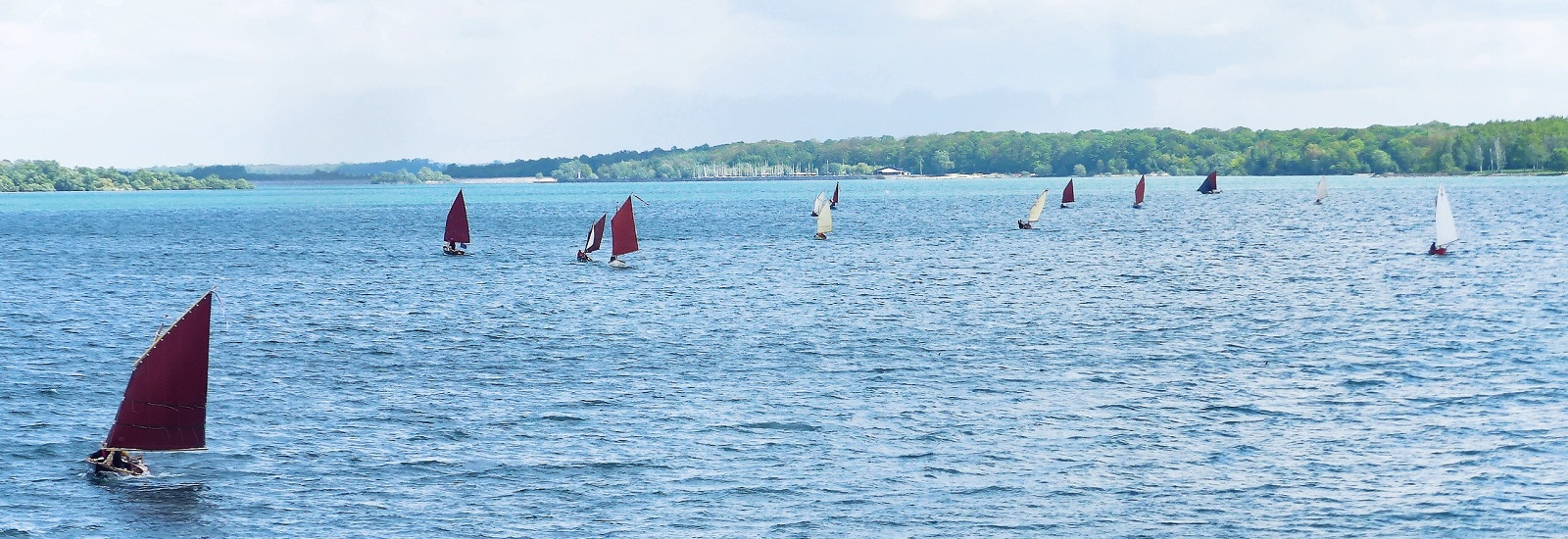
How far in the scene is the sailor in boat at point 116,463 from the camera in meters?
31.9

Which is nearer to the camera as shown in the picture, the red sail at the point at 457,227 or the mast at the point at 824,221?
the red sail at the point at 457,227

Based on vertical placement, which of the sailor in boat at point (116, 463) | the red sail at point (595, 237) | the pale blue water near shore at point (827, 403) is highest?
the red sail at point (595, 237)

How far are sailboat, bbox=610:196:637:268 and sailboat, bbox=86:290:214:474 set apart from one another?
60.1 meters

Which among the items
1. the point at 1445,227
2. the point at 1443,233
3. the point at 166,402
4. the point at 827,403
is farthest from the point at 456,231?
the point at 166,402

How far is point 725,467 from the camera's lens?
33031 millimetres

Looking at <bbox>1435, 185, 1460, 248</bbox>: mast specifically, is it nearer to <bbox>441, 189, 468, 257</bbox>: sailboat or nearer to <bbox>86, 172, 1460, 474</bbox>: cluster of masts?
<bbox>441, 189, 468, 257</bbox>: sailboat

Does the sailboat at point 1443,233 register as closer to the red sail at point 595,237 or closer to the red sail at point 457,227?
the red sail at point 595,237

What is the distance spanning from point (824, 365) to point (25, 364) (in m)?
26.2

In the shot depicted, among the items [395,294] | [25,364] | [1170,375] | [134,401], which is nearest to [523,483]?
[134,401]

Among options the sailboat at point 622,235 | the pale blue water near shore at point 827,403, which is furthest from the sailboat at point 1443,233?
the sailboat at point 622,235

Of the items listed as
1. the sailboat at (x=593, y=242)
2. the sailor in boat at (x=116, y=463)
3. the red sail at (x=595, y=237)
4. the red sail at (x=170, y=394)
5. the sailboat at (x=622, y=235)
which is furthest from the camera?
the red sail at (x=595, y=237)

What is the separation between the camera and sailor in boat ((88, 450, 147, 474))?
31.9 m

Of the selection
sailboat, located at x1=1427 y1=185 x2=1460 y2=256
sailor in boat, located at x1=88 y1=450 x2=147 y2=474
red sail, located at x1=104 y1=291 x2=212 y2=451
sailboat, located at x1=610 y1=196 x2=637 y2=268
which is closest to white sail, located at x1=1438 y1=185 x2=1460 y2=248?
sailboat, located at x1=1427 y1=185 x2=1460 y2=256

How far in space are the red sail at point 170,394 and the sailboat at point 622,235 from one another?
6001 cm
